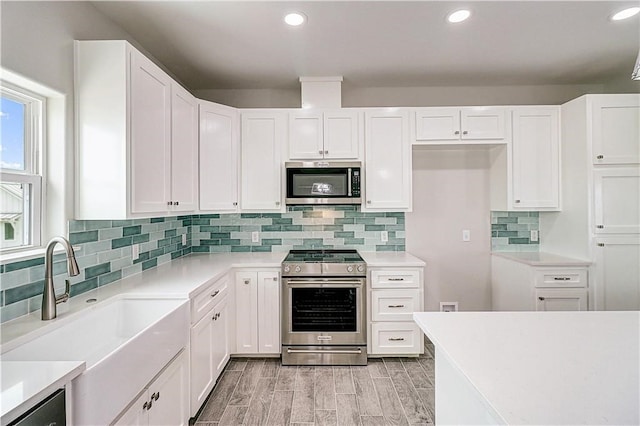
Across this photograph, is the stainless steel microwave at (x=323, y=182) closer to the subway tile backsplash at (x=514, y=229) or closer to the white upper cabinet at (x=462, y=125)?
the white upper cabinet at (x=462, y=125)

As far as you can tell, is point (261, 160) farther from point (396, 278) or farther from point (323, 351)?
point (323, 351)

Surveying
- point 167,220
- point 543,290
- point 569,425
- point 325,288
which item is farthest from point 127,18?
point 543,290

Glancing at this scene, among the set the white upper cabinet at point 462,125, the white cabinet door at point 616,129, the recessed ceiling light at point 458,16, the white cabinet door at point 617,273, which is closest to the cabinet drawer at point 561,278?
the white cabinet door at point 617,273

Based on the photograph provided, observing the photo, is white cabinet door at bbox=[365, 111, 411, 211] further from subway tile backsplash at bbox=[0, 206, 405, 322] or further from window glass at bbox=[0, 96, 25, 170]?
window glass at bbox=[0, 96, 25, 170]

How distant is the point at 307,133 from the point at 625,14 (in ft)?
7.96

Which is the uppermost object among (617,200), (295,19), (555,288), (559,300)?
(295,19)

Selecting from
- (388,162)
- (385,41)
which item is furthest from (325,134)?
(385,41)

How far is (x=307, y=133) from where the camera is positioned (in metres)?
2.98

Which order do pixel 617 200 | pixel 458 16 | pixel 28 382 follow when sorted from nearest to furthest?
1. pixel 28 382
2. pixel 458 16
3. pixel 617 200

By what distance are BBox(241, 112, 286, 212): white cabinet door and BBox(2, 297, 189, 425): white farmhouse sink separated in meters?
1.40

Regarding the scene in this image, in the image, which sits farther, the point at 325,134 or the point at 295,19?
the point at 325,134

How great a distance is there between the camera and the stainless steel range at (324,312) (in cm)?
268

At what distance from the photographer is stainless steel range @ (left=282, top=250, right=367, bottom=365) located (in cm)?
268

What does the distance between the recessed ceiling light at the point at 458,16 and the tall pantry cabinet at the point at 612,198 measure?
1504mm
